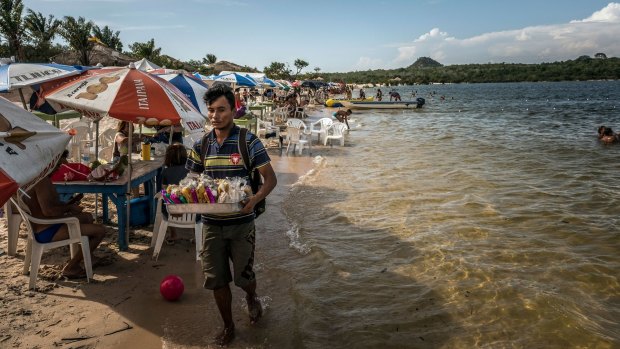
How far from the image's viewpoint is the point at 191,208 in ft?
10.2

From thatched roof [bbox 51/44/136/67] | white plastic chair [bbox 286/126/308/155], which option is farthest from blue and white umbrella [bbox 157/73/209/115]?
thatched roof [bbox 51/44/136/67]

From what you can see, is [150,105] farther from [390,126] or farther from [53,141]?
[390,126]

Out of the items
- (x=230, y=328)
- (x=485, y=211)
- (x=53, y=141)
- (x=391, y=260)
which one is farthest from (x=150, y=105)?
(x=485, y=211)

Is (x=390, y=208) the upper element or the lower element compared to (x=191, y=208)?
lower

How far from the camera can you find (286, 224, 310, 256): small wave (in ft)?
19.7

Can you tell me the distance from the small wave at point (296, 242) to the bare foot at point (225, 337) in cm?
235

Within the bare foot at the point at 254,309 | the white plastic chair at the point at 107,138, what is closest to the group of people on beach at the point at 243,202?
the bare foot at the point at 254,309

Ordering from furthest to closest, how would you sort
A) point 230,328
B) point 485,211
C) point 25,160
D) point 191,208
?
point 485,211, point 230,328, point 191,208, point 25,160

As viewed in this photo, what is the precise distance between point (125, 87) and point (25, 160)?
84.9 inches

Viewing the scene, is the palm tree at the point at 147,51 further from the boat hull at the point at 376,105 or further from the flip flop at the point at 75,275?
the flip flop at the point at 75,275

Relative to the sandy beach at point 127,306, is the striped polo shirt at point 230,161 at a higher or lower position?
higher

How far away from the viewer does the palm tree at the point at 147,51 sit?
4475 cm

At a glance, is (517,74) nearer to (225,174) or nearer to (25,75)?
(25,75)

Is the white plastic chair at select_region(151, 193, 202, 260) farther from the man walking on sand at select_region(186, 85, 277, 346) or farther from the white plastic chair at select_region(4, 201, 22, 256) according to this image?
the man walking on sand at select_region(186, 85, 277, 346)
